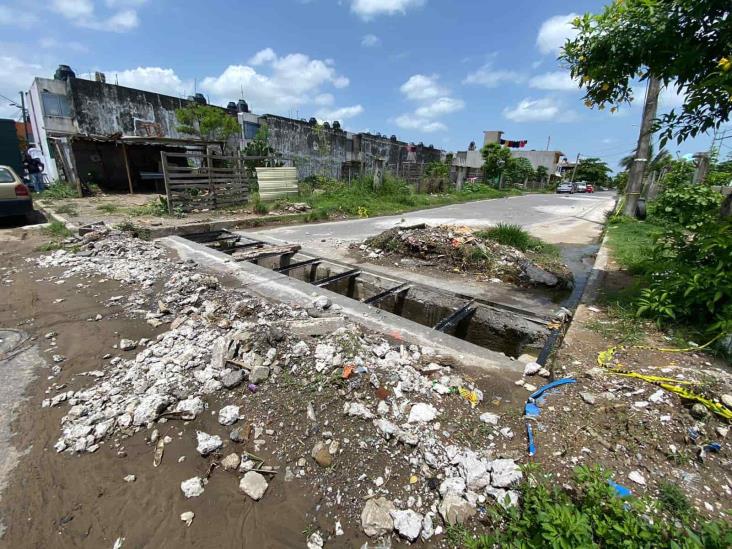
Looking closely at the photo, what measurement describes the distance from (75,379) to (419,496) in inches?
113

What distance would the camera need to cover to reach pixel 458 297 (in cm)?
466

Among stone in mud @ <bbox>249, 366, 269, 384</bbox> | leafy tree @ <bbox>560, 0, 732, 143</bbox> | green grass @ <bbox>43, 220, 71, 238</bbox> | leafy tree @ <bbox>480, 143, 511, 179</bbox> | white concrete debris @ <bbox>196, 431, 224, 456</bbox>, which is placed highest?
leafy tree @ <bbox>480, 143, 511, 179</bbox>

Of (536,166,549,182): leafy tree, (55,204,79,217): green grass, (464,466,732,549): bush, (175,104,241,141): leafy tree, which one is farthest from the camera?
(536,166,549,182): leafy tree

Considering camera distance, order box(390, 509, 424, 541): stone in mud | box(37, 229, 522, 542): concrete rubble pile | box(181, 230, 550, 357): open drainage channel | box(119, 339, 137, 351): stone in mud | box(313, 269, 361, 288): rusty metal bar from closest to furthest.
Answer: box(390, 509, 424, 541): stone in mud
box(37, 229, 522, 542): concrete rubble pile
box(119, 339, 137, 351): stone in mud
box(181, 230, 550, 357): open drainage channel
box(313, 269, 361, 288): rusty metal bar

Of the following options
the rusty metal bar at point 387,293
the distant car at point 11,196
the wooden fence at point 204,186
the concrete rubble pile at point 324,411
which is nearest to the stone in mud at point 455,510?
the concrete rubble pile at point 324,411

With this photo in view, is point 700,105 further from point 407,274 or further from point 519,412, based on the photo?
point 407,274

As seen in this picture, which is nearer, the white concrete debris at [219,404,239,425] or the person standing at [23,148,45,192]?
the white concrete debris at [219,404,239,425]

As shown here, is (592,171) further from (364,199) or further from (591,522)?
(591,522)

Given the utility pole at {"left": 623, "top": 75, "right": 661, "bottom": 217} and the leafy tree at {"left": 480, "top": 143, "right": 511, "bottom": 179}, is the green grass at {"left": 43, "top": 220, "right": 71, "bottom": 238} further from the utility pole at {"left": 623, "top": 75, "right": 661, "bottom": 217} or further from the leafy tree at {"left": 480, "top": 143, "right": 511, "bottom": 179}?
the leafy tree at {"left": 480, "top": 143, "right": 511, "bottom": 179}

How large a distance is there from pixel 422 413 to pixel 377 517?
0.72 metres

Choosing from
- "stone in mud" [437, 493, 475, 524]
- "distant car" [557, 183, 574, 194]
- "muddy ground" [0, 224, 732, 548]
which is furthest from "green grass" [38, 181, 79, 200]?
"distant car" [557, 183, 574, 194]

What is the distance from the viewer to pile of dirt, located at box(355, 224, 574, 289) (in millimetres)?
5574

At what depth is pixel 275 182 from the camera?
1296 cm

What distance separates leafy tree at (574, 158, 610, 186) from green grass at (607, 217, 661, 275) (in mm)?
50084
